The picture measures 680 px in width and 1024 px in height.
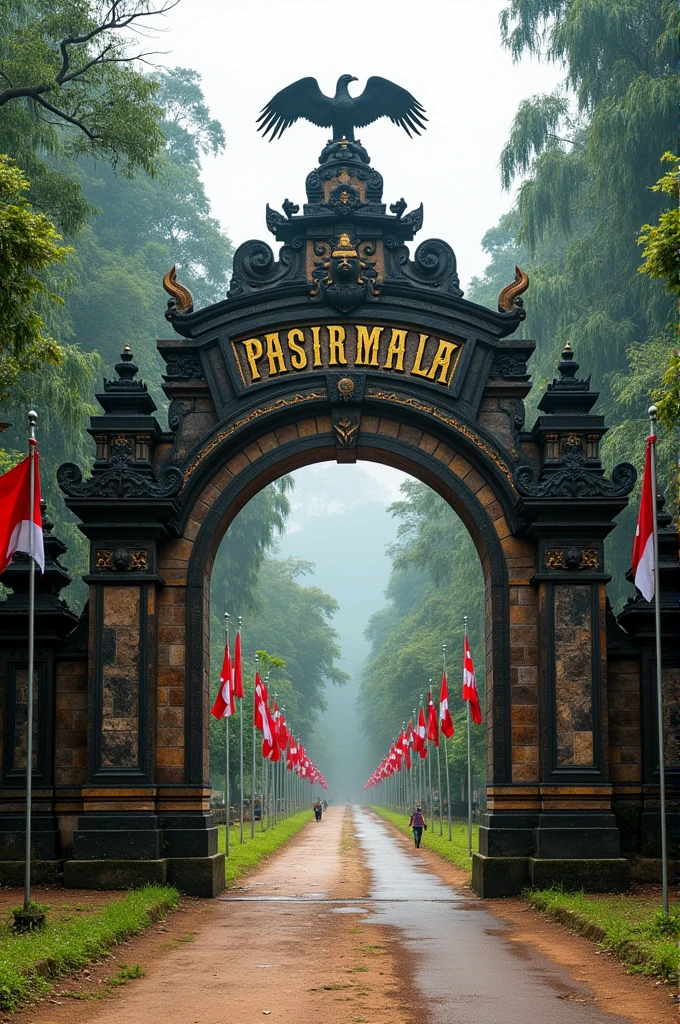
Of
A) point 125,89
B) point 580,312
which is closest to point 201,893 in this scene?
point 125,89

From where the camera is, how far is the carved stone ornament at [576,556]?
18562mm

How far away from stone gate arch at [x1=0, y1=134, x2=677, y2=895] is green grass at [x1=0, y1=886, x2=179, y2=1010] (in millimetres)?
2980

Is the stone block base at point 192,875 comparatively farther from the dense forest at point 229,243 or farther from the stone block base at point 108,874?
the dense forest at point 229,243

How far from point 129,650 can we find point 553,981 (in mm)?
8741

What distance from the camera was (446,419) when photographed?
19.4 m

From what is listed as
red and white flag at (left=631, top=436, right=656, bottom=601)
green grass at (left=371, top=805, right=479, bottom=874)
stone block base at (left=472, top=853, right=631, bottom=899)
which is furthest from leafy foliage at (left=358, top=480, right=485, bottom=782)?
red and white flag at (left=631, top=436, right=656, bottom=601)

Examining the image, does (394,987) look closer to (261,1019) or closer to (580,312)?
(261,1019)

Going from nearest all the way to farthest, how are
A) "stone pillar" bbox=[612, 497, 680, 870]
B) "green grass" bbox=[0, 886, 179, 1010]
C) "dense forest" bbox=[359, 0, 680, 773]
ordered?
"green grass" bbox=[0, 886, 179, 1010]
"stone pillar" bbox=[612, 497, 680, 870]
"dense forest" bbox=[359, 0, 680, 773]

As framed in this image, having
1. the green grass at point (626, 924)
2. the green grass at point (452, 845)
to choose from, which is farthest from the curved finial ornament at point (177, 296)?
the green grass at point (452, 845)

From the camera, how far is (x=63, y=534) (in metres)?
35.6

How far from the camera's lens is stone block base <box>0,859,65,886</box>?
59.3 ft

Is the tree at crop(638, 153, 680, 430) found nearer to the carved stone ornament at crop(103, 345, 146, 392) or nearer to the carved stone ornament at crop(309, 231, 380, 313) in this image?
the carved stone ornament at crop(309, 231, 380, 313)

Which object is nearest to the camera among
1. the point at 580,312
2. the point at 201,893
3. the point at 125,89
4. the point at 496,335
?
the point at 201,893

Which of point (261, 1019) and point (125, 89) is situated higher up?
point (125, 89)
